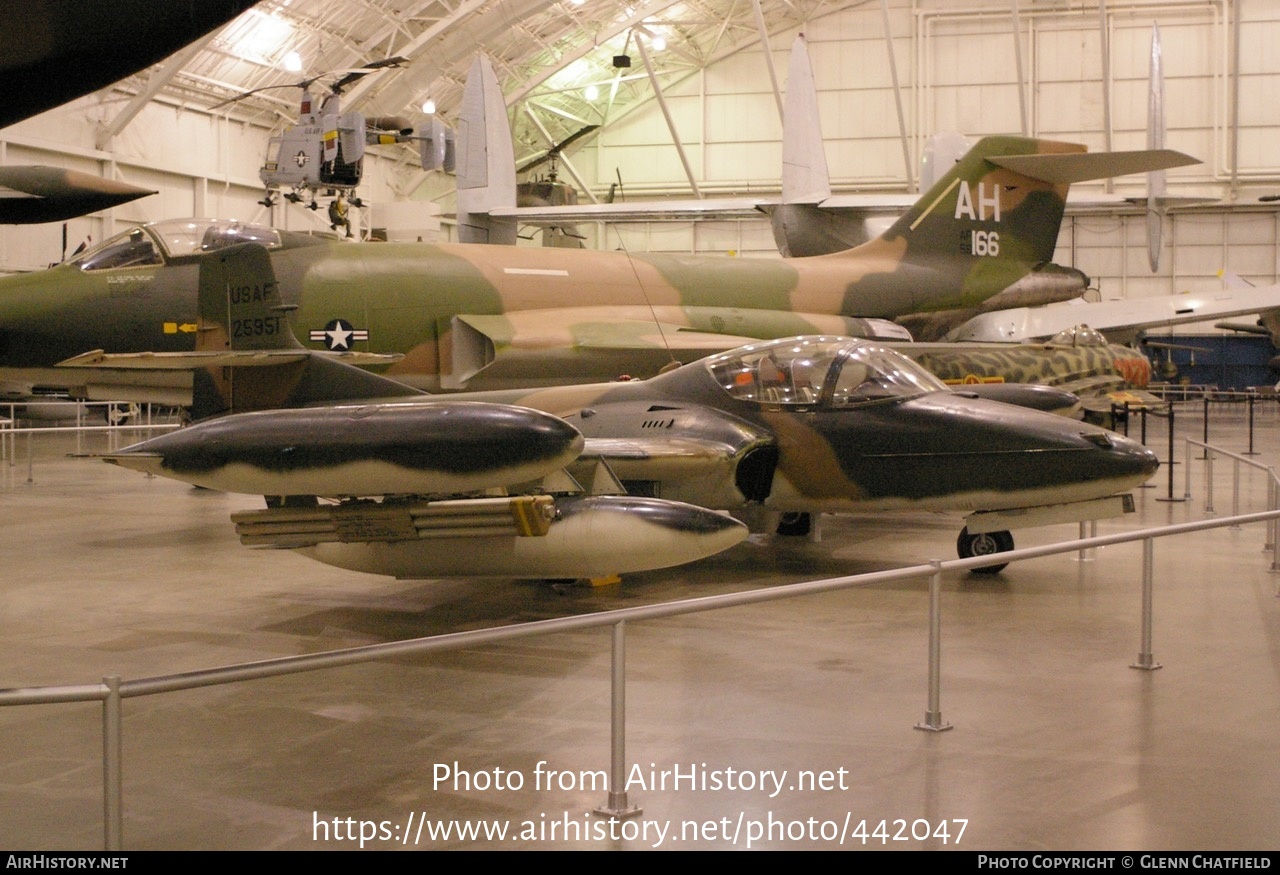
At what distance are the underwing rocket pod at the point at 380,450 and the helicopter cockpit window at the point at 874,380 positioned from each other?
8.88 ft

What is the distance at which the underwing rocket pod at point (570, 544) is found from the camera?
Result: 6520 mm

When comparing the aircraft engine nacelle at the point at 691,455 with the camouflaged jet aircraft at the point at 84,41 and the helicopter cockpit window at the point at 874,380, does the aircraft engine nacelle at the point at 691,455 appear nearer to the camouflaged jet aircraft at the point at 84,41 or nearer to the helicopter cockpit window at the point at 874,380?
the helicopter cockpit window at the point at 874,380

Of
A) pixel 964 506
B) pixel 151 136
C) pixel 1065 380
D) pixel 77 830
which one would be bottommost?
pixel 77 830

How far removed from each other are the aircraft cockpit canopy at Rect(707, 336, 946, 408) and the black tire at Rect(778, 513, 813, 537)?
2.27 m

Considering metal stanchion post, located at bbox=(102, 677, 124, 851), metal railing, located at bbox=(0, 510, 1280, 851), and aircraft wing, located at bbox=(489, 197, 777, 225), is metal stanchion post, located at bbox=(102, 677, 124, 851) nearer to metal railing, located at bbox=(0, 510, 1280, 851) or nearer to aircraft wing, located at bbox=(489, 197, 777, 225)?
metal railing, located at bbox=(0, 510, 1280, 851)

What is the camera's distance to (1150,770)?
14.3ft

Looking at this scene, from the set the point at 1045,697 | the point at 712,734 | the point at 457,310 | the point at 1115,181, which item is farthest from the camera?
the point at 1115,181

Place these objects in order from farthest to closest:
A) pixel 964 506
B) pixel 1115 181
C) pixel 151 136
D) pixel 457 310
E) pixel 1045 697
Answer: pixel 1115 181 → pixel 151 136 → pixel 457 310 → pixel 964 506 → pixel 1045 697

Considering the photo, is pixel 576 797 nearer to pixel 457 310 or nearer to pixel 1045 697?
pixel 1045 697

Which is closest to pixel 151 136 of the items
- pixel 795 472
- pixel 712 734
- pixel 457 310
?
pixel 457 310

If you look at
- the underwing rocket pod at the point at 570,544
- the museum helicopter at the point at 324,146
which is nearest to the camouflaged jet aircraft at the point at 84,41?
the underwing rocket pod at the point at 570,544

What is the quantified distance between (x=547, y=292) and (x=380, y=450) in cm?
775

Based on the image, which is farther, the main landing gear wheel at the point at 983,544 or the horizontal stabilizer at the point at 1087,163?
the horizontal stabilizer at the point at 1087,163
